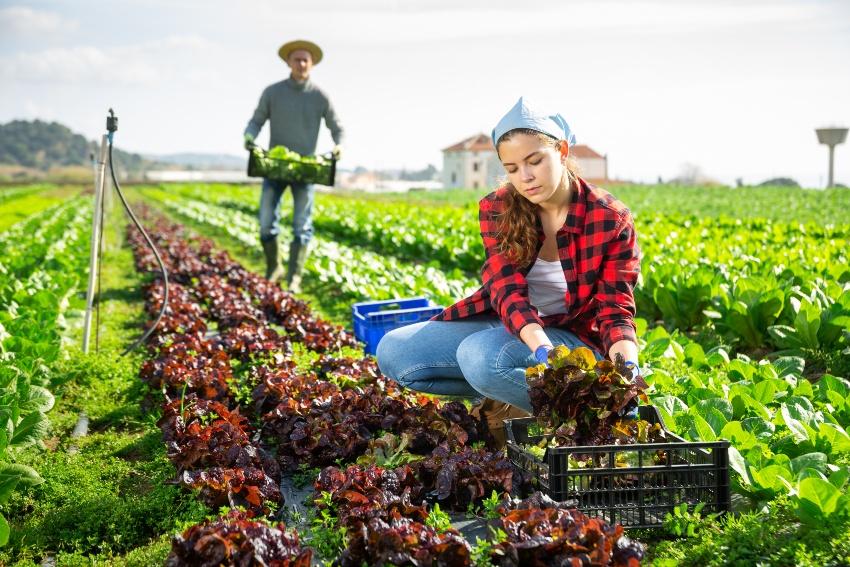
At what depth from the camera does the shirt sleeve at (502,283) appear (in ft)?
12.7

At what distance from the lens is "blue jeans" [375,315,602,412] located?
395cm

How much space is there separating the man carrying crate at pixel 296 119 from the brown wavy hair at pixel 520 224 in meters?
5.40

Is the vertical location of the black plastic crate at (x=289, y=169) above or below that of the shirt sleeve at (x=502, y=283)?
above

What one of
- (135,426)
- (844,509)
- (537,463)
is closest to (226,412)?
(135,426)

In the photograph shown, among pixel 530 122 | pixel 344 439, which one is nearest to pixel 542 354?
pixel 530 122

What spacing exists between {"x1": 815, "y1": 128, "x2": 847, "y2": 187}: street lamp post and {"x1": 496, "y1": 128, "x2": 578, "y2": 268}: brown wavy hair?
149 ft

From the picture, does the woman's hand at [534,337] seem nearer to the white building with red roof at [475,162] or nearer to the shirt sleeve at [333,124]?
the shirt sleeve at [333,124]

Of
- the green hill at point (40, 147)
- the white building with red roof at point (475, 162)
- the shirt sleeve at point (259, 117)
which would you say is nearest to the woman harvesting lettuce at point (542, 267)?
the shirt sleeve at point (259, 117)

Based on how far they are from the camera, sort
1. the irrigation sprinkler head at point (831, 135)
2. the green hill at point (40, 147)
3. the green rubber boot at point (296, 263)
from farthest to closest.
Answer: the green hill at point (40, 147)
the irrigation sprinkler head at point (831, 135)
the green rubber boot at point (296, 263)

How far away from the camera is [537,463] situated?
10.7 ft

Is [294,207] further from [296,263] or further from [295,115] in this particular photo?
[295,115]

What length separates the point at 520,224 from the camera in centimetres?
A: 400

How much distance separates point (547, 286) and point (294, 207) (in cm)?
547

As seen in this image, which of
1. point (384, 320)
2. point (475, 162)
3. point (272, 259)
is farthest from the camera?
point (475, 162)
